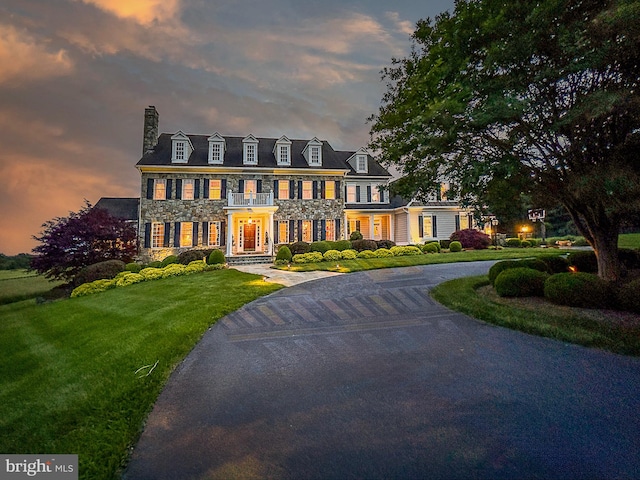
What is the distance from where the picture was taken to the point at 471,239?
22.1 m

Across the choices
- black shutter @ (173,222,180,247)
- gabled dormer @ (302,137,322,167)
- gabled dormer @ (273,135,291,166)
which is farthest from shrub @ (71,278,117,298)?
gabled dormer @ (302,137,322,167)

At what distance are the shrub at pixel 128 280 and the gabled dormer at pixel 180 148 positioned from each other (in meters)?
10.8

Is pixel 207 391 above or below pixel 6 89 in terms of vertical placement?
below

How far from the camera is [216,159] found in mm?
21062

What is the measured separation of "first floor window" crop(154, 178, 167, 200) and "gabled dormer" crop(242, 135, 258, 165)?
19.1 ft

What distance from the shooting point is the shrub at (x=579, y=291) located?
245 inches

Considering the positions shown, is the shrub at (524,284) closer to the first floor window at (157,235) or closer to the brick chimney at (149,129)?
the first floor window at (157,235)

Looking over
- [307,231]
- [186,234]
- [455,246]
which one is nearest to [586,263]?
[455,246]

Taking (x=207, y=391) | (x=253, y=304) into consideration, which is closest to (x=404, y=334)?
(x=207, y=391)

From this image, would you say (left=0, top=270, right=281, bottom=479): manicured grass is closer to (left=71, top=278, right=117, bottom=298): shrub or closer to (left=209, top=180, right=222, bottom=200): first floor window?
(left=71, top=278, right=117, bottom=298): shrub

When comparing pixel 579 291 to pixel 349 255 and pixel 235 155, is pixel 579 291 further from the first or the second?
pixel 235 155

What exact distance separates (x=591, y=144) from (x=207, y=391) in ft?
30.8

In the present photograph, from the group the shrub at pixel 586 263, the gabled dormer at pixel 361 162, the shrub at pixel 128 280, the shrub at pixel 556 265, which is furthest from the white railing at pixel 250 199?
the shrub at pixel 586 263

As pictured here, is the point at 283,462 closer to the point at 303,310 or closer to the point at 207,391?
the point at 207,391
